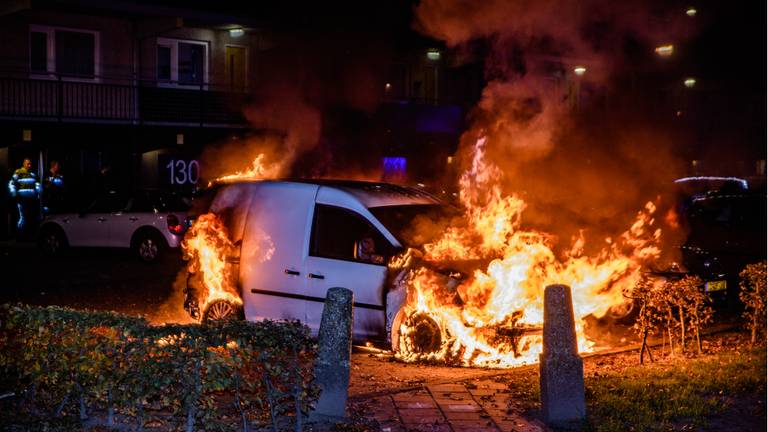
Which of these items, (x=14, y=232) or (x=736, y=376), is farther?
(x=14, y=232)

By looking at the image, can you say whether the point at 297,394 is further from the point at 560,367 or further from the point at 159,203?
the point at 159,203

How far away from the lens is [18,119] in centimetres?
2403

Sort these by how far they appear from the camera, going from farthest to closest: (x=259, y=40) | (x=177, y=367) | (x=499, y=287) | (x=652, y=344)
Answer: (x=259, y=40) → (x=652, y=344) → (x=499, y=287) → (x=177, y=367)

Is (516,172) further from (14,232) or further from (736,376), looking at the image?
(736,376)

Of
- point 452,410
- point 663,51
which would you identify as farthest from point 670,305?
point 663,51

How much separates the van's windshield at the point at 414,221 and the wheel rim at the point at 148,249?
32.5ft

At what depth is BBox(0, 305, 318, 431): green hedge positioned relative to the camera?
20.7 ft

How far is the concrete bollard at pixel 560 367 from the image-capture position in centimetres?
706

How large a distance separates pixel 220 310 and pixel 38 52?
56.2 feet

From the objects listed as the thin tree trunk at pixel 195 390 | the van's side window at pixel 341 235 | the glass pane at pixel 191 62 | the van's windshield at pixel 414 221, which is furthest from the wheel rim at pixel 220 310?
the glass pane at pixel 191 62

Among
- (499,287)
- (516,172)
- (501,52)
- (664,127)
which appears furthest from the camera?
(664,127)

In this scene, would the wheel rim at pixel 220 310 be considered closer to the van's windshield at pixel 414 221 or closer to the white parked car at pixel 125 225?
the van's windshield at pixel 414 221

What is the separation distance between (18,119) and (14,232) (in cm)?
292

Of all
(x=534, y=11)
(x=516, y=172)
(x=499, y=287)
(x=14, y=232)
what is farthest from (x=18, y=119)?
(x=499, y=287)
